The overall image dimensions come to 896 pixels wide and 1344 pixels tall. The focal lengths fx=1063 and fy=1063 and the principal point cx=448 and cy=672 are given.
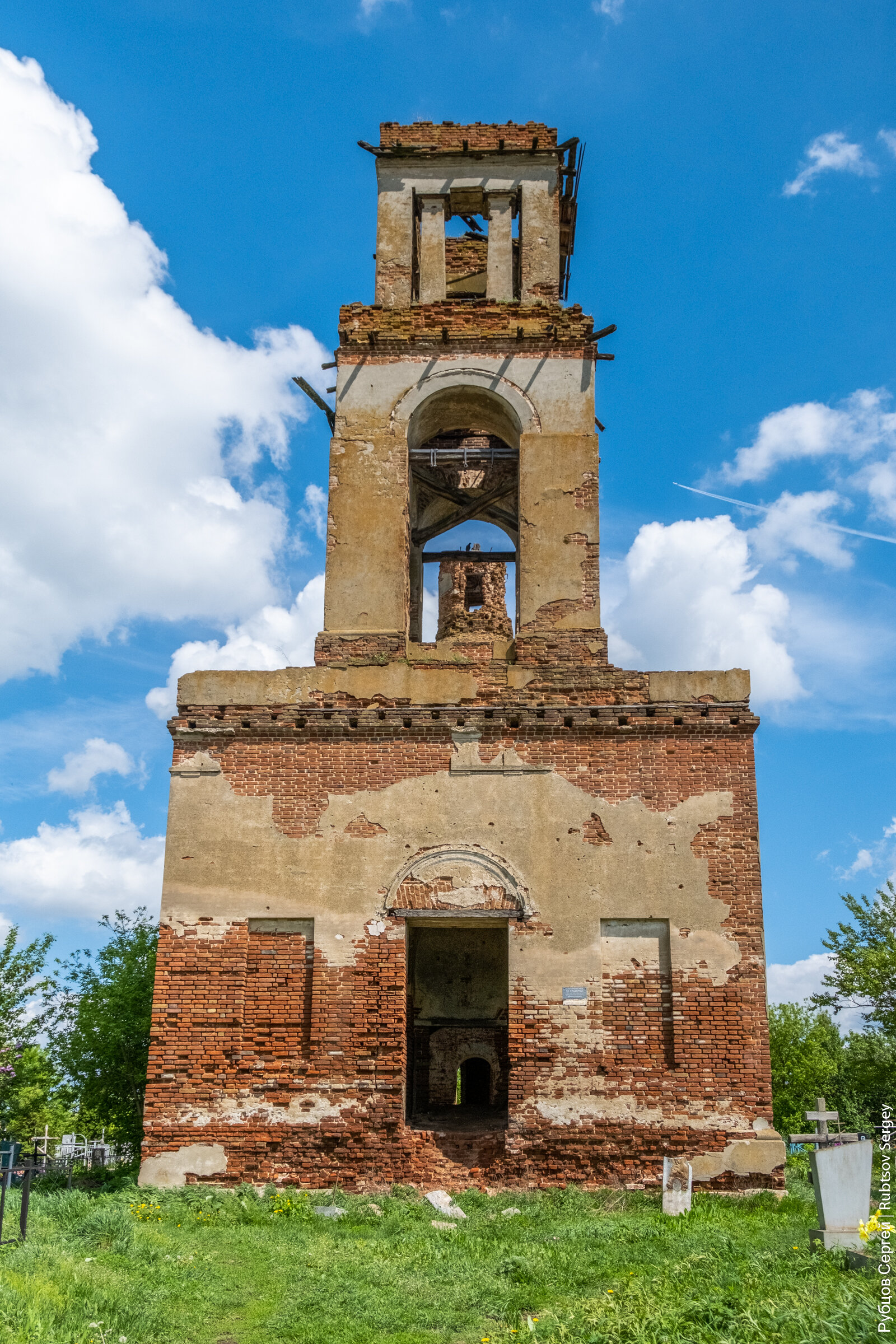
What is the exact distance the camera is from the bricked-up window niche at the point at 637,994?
33.9ft

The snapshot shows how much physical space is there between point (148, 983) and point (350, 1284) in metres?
9.88

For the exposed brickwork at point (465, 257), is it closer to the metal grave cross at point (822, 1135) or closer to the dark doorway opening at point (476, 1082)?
the dark doorway opening at point (476, 1082)

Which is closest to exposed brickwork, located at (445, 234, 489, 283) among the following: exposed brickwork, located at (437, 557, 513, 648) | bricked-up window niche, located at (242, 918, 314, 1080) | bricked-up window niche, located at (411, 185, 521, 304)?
bricked-up window niche, located at (411, 185, 521, 304)

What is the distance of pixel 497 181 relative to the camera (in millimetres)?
13656

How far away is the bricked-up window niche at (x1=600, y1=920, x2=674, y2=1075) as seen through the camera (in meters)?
10.3

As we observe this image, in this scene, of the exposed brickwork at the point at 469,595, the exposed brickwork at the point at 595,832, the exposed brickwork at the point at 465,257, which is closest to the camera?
the exposed brickwork at the point at 595,832

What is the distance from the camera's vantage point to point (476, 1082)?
46.9 feet

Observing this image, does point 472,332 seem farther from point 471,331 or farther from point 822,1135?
point 822,1135

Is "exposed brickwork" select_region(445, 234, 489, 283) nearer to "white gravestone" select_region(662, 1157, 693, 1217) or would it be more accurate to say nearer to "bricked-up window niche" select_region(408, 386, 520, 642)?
"bricked-up window niche" select_region(408, 386, 520, 642)

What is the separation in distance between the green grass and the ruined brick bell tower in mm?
602

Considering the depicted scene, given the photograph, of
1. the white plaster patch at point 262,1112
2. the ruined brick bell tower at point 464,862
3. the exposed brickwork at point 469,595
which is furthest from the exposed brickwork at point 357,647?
the exposed brickwork at point 469,595

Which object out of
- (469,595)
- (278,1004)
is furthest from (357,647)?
(469,595)

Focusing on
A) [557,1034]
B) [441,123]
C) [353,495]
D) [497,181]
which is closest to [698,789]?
[557,1034]

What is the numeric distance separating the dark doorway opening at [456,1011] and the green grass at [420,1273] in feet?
10.5
